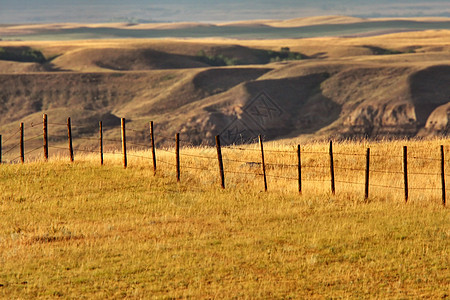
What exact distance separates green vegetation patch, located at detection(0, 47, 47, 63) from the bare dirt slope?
269 inches

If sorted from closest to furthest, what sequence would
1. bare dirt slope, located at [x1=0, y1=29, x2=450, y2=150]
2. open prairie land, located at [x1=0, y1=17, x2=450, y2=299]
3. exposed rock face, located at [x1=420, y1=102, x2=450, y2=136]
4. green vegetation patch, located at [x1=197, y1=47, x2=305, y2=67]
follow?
open prairie land, located at [x1=0, y1=17, x2=450, y2=299] → exposed rock face, located at [x1=420, y1=102, x2=450, y2=136] → bare dirt slope, located at [x1=0, y1=29, x2=450, y2=150] → green vegetation patch, located at [x1=197, y1=47, x2=305, y2=67]

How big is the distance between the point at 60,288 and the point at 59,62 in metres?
110

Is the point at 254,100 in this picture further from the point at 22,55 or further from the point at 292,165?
the point at 22,55

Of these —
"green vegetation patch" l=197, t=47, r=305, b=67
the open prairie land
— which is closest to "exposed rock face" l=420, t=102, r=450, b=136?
the open prairie land

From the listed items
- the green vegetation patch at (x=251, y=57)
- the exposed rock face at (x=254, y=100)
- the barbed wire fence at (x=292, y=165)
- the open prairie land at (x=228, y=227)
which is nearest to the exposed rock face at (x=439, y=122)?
the exposed rock face at (x=254, y=100)

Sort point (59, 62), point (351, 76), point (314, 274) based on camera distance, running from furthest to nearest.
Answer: point (59, 62) → point (351, 76) → point (314, 274)

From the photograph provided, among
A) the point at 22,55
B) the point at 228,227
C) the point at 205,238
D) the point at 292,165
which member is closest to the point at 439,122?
the point at 292,165

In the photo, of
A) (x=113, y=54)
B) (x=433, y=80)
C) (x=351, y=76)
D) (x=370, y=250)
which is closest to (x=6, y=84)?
(x=113, y=54)

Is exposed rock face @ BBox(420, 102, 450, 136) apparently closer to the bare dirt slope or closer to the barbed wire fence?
the bare dirt slope

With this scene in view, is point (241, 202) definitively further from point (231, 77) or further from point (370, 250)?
point (231, 77)

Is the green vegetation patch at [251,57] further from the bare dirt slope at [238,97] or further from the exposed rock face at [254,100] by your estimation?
the exposed rock face at [254,100]

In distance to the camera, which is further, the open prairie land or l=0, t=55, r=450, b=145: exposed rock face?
l=0, t=55, r=450, b=145: exposed rock face

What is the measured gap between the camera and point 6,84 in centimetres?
9569

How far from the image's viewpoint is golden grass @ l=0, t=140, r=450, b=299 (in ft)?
47.9
